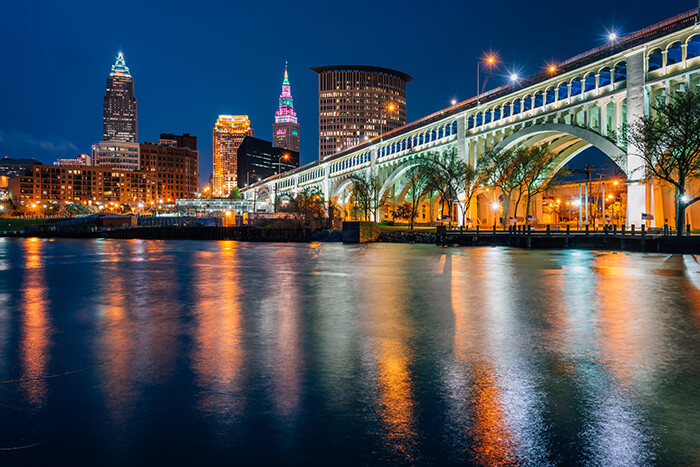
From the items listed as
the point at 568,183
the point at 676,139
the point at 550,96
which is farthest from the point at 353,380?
the point at 568,183

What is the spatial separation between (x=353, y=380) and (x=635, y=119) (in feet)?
138

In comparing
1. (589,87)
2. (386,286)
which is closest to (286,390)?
(386,286)

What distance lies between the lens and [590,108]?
4450 centimetres

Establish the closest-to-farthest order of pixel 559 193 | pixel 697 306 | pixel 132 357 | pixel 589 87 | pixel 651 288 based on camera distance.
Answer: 1. pixel 132 357
2. pixel 697 306
3. pixel 651 288
4. pixel 589 87
5. pixel 559 193

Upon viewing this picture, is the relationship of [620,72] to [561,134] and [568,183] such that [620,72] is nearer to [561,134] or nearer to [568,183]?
[561,134]

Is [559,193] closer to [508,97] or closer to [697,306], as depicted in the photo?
[508,97]

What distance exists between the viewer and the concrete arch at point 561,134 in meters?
42.3

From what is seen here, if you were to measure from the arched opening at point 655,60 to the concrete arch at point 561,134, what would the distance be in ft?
21.5

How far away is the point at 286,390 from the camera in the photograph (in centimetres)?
516

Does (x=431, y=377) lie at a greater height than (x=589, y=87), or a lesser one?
lesser

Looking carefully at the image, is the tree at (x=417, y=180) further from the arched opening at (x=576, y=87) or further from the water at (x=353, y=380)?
the water at (x=353, y=380)

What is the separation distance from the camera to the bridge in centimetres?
3697

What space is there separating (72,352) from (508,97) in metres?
55.2

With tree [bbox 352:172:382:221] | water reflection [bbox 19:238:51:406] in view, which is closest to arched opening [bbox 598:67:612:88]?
tree [bbox 352:172:382:221]
